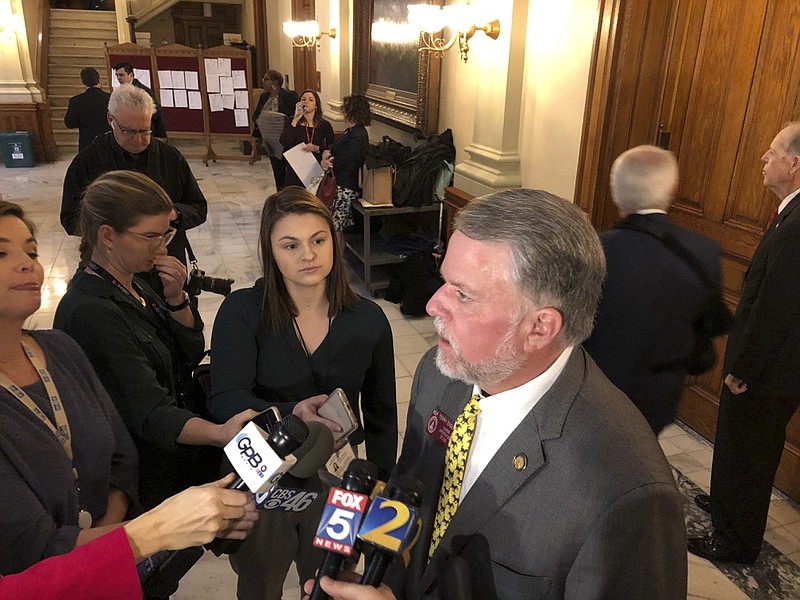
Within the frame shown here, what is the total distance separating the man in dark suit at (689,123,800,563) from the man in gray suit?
1384 millimetres

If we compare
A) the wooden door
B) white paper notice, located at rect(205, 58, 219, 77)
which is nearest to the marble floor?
the wooden door

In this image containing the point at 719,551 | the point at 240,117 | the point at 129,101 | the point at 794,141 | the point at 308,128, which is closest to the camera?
the point at 794,141

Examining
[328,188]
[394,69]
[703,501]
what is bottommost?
[703,501]

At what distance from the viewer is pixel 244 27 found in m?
15.1

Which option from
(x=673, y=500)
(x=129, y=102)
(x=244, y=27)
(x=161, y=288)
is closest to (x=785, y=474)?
(x=673, y=500)

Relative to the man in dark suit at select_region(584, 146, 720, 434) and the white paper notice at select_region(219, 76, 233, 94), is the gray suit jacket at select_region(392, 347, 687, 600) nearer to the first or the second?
the man in dark suit at select_region(584, 146, 720, 434)

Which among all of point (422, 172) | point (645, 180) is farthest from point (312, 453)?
point (422, 172)

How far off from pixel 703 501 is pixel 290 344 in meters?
2.24

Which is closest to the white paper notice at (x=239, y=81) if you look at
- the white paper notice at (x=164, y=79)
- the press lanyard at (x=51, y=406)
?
the white paper notice at (x=164, y=79)

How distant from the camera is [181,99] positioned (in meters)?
11.0

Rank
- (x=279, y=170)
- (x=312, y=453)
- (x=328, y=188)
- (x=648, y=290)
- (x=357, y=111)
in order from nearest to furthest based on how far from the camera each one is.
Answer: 1. (x=312, y=453)
2. (x=648, y=290)
3. (x=357, y=111)
4. (x=328, y=188)
5. (x=279, y=170)

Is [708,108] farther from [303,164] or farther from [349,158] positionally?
[303,164]

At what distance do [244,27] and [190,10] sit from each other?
4.82 ft

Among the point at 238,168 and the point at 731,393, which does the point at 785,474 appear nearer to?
the point at 731,393
